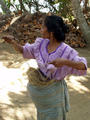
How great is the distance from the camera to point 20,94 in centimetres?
407

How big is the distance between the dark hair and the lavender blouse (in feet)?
0.33

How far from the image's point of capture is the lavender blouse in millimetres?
1843

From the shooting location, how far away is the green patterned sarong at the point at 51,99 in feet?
6.38

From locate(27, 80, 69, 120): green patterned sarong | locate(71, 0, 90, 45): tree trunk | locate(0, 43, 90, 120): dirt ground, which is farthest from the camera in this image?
locate(71, 0, 90, 45): tree trunk

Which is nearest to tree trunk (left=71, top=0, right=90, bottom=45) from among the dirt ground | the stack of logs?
the stack of logs

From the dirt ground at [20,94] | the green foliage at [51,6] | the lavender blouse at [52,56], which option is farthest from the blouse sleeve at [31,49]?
the green foliage at [51,6]

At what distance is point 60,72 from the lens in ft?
6.26

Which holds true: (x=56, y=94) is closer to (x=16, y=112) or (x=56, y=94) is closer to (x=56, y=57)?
(x=56, y=57)

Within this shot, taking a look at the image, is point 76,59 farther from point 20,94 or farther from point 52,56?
point 20,94

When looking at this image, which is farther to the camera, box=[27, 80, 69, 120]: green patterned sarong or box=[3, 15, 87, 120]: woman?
box=[27, 80, 69, 120]: green patterned sarong

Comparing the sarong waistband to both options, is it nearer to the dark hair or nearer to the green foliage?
the dark hair

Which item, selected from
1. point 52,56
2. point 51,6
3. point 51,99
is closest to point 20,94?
point 51,99

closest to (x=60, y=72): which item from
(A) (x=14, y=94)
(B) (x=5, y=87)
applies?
(A) (x=14, y=94)

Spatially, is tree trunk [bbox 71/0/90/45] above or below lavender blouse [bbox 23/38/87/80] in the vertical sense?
below
